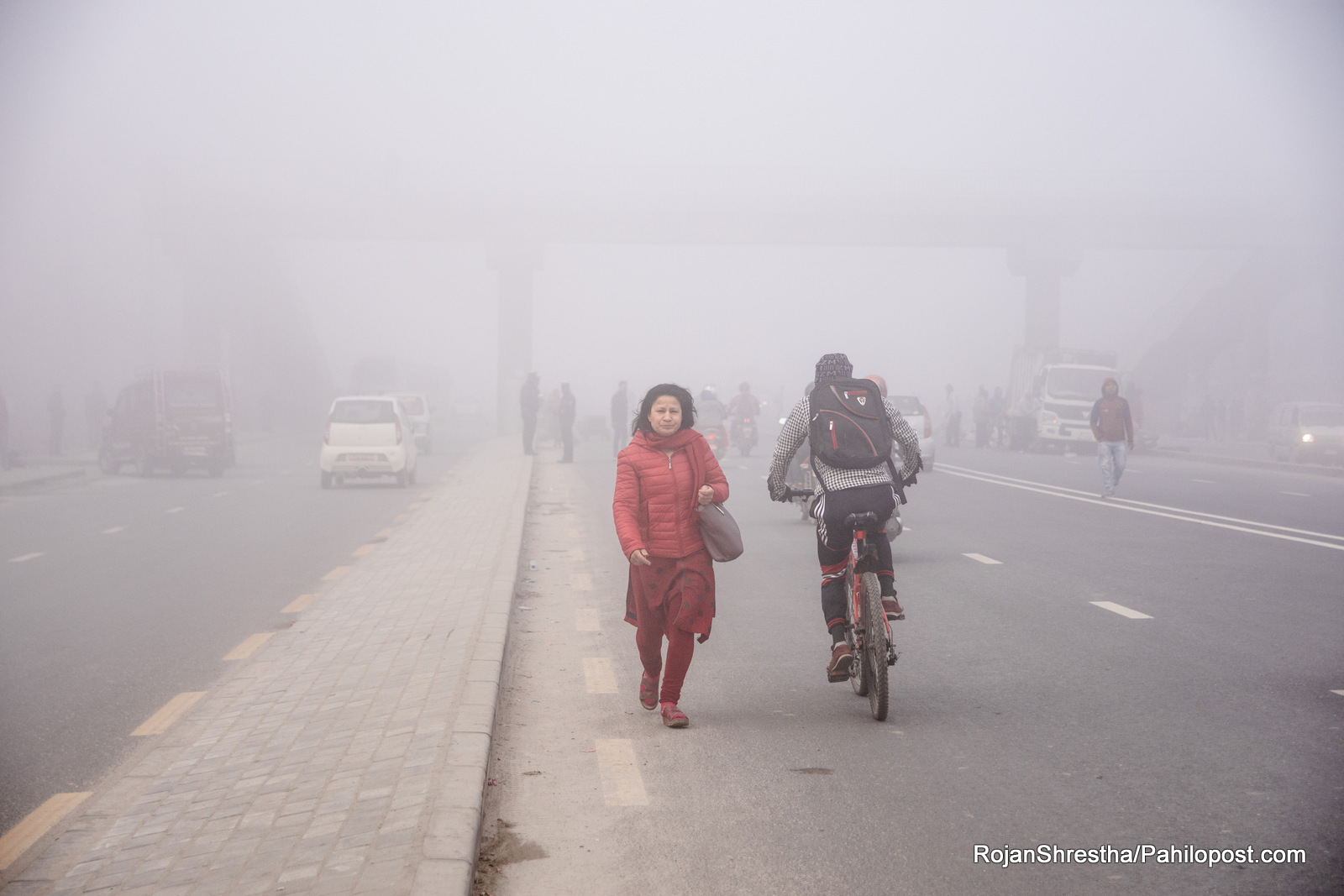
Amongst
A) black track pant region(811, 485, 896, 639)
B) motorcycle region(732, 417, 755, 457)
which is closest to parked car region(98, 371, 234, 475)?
motorcycle region(732, 417, 755, 457)

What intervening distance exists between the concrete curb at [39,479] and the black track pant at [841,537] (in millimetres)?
20771

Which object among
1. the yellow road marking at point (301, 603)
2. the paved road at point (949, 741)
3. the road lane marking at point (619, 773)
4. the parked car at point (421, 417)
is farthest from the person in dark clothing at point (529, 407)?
the road lane marking at point (619, 773)

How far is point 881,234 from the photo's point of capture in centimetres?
5072

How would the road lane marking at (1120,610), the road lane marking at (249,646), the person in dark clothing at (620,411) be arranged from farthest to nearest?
1. the person in dark clothing at (620,411)
2. the road lane marking at (1120,610)
3. the road lane marking at (249,646)

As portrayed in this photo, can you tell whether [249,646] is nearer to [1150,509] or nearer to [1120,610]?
[1120,610]

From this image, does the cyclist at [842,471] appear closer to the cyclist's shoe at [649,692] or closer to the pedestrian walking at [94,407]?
the cyclist's shoe at [649,692]

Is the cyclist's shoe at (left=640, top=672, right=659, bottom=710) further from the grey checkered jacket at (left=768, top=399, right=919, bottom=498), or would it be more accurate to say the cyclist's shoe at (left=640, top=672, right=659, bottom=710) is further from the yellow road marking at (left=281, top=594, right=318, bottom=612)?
the yellow road marking at (left=281, top=594, right=318, bottom=612)

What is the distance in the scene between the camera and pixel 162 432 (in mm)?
26328

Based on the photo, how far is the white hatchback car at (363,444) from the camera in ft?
72.1

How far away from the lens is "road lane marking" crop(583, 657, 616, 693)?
638 centimetres

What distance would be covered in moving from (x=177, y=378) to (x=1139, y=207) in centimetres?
3702

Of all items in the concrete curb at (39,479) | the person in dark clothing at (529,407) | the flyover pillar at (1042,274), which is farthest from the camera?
the flyover pillar at (1042,274)

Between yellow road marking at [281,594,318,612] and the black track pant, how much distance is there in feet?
14.4

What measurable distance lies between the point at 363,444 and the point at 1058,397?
75.4 feet
